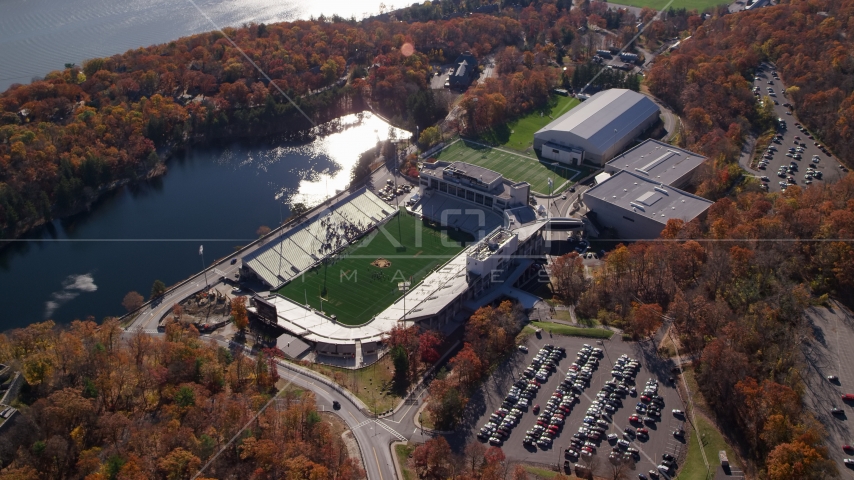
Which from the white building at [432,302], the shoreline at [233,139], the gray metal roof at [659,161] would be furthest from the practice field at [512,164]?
the shoreline at [233,139]

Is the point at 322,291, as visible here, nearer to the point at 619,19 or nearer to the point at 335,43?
the point at 335,43

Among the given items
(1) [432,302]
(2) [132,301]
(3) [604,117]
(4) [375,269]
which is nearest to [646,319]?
(1) [432,302]

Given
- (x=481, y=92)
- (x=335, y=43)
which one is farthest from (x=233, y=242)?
(x=335, y=43)

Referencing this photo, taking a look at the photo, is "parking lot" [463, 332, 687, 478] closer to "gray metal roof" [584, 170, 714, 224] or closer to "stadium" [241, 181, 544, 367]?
"stadium" [241, 181, 544, 367]

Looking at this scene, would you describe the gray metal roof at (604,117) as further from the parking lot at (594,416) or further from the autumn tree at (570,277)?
the parking lot at (594,416)

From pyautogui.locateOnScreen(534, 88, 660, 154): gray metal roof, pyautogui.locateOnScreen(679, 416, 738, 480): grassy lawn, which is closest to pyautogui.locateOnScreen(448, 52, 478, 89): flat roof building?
pyautogui.locateOnScreen(534, 88, 660, 154): gray metal roof

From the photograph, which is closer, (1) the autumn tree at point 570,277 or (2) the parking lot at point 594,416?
(2) the parking lot at point 594,416
